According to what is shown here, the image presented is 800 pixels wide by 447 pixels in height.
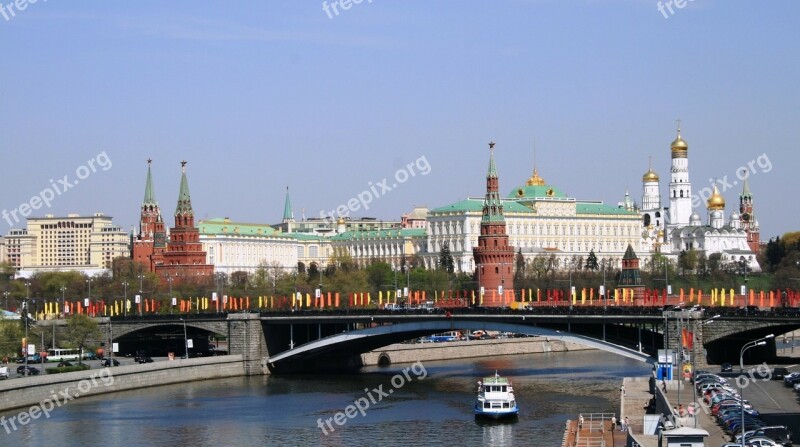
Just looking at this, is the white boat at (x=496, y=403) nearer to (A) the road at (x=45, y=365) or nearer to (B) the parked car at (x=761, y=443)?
(A) the road at (x=45, y=365)

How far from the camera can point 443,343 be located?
110625 mm

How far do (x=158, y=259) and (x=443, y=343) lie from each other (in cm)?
7142

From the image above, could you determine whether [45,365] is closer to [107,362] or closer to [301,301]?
[107,362]

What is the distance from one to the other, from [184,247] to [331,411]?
97094mm

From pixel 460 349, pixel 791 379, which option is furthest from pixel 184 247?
pixel 791 379

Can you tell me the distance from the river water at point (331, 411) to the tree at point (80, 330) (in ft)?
48.6

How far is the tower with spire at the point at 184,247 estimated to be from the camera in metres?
168

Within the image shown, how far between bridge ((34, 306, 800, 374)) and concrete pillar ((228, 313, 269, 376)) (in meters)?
0.06

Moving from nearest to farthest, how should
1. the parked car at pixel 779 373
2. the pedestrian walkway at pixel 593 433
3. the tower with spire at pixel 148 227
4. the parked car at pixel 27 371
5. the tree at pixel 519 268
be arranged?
the pedestrian walkway at pixel 593 433
the parked car at pixel 779 373
the parked car at pixel 27 371
the tree at pixel 519 268
the tower with spire at pixel 148 227

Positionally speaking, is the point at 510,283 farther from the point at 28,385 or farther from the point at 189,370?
the point at 28,385

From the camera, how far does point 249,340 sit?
9794 cm

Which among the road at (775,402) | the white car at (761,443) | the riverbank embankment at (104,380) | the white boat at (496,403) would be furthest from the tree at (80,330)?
the white car at (761,443)

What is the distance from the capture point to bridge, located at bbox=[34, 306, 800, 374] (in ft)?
257

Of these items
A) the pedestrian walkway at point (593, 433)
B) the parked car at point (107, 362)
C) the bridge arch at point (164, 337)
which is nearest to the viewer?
the pedestrian walkway at point (593, 433)
